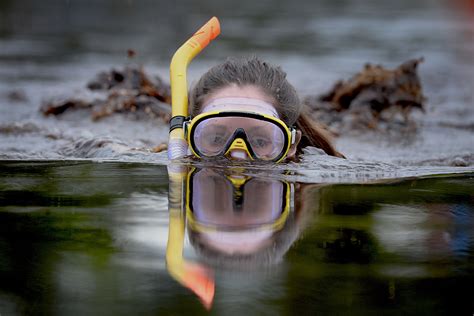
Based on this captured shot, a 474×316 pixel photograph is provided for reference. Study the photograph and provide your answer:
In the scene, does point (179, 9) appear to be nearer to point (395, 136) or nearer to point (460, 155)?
point (395, 136)

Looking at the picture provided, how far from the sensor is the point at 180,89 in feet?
14.0

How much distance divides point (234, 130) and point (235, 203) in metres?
1.52

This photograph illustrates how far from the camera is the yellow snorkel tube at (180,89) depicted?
3.85 meters

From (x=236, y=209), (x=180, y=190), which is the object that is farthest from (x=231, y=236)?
(x=180, y=190)

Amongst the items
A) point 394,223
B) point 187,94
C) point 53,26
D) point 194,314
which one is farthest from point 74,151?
point 53,26

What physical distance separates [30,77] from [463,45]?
698 cm

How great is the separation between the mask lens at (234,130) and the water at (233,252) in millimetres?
1045

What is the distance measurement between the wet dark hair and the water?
60.7 inches

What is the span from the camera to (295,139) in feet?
12.9

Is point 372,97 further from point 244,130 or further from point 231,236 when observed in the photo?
point 231,236

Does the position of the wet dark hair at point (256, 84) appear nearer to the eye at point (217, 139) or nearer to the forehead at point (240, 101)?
the forehead at point (240, 101)

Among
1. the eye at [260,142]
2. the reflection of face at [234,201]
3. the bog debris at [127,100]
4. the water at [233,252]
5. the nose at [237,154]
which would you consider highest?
the bog debris at [127,100]

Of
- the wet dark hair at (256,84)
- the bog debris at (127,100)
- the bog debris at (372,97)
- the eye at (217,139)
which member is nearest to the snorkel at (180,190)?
the wet dark hair at (256,84)

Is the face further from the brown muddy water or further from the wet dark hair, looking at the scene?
the brown muddy water
